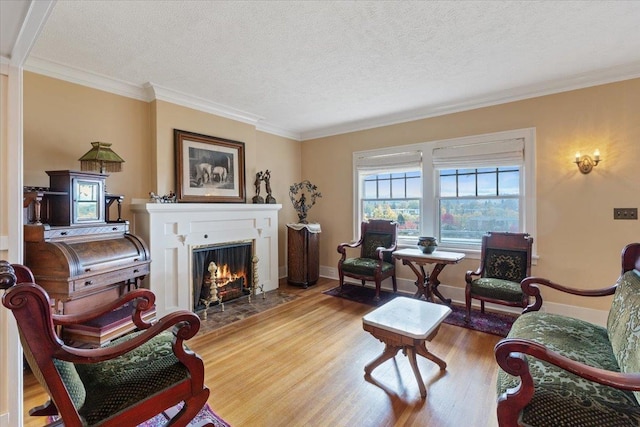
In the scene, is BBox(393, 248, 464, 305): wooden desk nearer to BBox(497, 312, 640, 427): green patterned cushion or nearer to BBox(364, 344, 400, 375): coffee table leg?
BBox(364, 344, 400, 375): coffee table leg

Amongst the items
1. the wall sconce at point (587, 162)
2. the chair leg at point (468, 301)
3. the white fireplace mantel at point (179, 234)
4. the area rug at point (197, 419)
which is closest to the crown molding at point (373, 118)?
the wall sconce at point (587, 162)

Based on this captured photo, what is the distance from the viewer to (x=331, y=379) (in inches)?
86.0

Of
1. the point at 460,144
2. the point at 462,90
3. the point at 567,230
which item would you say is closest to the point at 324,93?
the point at 462,90

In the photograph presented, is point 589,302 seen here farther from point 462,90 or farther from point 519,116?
point 462,90

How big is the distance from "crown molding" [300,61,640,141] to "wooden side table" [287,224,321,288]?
1.80 metres

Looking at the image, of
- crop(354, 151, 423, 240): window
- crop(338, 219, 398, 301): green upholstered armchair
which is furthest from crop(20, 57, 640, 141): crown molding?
crop(338, 219, 398, 301): green upholstered armchair

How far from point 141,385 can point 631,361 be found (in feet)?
6.83

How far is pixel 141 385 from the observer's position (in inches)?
50.0

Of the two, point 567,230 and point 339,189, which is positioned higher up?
point 339,189

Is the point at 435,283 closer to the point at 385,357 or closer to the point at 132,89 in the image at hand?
the point at 385,357

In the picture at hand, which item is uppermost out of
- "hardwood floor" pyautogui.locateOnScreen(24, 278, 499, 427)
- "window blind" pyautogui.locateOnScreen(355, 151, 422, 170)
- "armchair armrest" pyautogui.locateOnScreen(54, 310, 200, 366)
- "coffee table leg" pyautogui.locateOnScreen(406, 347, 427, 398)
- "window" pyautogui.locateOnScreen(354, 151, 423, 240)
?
"window blind" pyautogui.locateOnScreen(355, 151, 422, 170)

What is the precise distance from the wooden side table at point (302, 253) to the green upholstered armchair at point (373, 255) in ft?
1.79

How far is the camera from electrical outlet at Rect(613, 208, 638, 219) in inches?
114

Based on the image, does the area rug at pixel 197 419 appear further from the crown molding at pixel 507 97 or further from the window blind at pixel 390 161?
the crown molding at pixel 507 97
